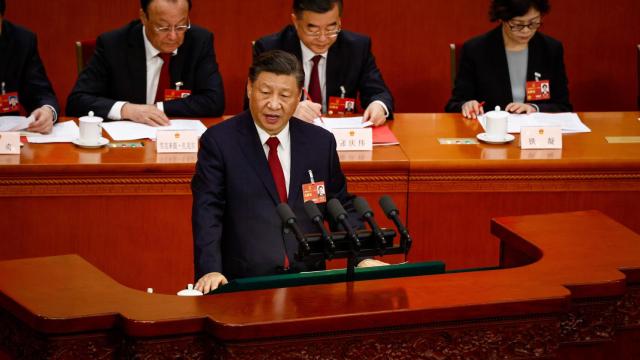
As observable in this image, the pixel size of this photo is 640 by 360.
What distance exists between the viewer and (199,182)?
322 cm

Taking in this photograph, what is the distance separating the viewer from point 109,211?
4.04 m

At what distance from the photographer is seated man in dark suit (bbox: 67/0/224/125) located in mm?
4664

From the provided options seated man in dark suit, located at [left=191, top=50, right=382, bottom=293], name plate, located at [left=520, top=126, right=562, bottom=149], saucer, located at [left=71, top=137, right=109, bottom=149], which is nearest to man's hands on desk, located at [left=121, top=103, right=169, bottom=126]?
saucer, located at [left=71, top=137, right=109, bottom=149]

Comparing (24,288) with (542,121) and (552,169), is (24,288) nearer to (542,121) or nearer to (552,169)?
(552,169)

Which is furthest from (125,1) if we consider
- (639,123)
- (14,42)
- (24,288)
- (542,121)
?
(24,288)

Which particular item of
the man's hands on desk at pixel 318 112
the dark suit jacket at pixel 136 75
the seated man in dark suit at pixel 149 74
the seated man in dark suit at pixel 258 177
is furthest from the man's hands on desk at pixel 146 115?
the seated man in dark suit at pixel 258 177

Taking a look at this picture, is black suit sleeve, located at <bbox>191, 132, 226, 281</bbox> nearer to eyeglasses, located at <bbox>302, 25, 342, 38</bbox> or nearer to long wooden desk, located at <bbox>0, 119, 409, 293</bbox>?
long wooden desk, located at <bbox>0, 119, 409, 293</bbox>

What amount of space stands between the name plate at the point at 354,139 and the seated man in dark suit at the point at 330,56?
0.40m

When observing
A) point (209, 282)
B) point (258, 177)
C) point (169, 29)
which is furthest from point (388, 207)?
point (169, 29)

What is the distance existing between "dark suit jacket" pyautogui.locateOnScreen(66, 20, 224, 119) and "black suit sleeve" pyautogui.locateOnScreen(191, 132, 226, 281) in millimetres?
1541

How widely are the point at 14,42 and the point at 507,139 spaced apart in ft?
7.41

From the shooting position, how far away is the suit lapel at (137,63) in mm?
4762

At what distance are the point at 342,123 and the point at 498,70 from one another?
991mm

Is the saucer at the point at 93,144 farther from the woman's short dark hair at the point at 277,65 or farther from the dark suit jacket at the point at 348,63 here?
the woman's short dark hair at the point at 277,65
